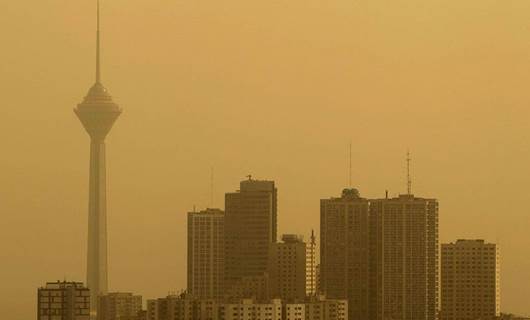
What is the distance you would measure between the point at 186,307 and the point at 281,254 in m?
12.0

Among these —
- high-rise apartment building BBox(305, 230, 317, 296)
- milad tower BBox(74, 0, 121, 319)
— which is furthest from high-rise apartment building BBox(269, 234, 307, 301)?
milad tower BBox(74, 0, 121, 319)

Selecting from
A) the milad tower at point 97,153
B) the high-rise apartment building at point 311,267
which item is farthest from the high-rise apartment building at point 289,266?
the milad tower at point 97,153

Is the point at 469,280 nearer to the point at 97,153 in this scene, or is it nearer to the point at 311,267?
the point at 311,267

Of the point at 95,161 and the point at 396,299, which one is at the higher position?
the point at 95,161

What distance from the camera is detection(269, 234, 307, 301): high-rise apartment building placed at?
82.6 metres

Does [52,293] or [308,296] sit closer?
[52,293]

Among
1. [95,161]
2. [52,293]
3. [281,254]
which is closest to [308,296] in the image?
[281,254]

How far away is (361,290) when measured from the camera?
86312mm

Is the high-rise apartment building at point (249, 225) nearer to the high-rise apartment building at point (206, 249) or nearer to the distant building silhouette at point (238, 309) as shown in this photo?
the high-rise apartment building at point (206, 249)

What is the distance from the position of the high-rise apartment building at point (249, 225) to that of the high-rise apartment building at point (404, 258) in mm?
4542

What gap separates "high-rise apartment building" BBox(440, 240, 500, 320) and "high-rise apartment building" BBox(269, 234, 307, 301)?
5.74 m

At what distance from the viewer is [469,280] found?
3388 inches

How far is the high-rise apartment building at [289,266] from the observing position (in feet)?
271

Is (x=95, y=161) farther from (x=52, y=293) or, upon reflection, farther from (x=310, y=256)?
(x=52, y=293)
